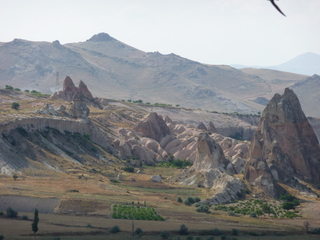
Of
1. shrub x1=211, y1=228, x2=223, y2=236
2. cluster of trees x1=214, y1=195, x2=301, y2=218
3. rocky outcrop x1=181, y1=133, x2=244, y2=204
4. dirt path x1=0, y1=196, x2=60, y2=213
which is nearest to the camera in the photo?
shrub x1=211, y1=228, x2=223, y2=236

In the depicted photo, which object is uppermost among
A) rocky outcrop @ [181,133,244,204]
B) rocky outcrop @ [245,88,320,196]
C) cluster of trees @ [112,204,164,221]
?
rocky outcrop @ [245,88,320,196]

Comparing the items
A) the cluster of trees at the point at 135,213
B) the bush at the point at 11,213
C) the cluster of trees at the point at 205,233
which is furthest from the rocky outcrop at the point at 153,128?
the bush at the point at 11,213

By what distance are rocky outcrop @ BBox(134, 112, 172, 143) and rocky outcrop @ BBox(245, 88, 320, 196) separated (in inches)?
1368

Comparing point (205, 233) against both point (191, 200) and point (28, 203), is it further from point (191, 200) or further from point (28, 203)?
point (28, 203)

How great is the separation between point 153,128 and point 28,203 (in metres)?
64.2

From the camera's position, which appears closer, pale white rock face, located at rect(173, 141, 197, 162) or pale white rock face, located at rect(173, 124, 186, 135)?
pale white rock face, located at rect(173, 141, 197, 162)

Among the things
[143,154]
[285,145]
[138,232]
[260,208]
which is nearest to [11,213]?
[138,232]

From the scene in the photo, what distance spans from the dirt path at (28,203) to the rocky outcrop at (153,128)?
59.8 metres

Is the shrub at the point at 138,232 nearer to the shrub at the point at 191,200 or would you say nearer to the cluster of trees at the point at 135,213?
the cluster of trees at the point at 135,213

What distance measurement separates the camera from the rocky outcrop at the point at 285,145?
70.5m

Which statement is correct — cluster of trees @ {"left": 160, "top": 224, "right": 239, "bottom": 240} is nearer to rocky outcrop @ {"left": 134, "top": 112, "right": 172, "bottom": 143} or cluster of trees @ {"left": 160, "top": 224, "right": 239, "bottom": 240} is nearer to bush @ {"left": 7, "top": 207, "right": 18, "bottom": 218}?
bush @ {"left": 7, "top": 207, "right": 18, "bottom": 218}

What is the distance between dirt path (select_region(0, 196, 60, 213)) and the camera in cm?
4850

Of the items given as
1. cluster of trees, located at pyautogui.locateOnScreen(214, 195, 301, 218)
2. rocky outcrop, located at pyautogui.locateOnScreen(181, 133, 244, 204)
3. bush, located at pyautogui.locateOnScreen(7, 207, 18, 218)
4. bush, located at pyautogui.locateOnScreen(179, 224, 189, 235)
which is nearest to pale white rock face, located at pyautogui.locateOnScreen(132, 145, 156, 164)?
rocky outcrop, located at pyautogui.locateOnScreen(181, 133, 244, 204)

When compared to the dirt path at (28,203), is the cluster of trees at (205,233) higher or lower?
lower
